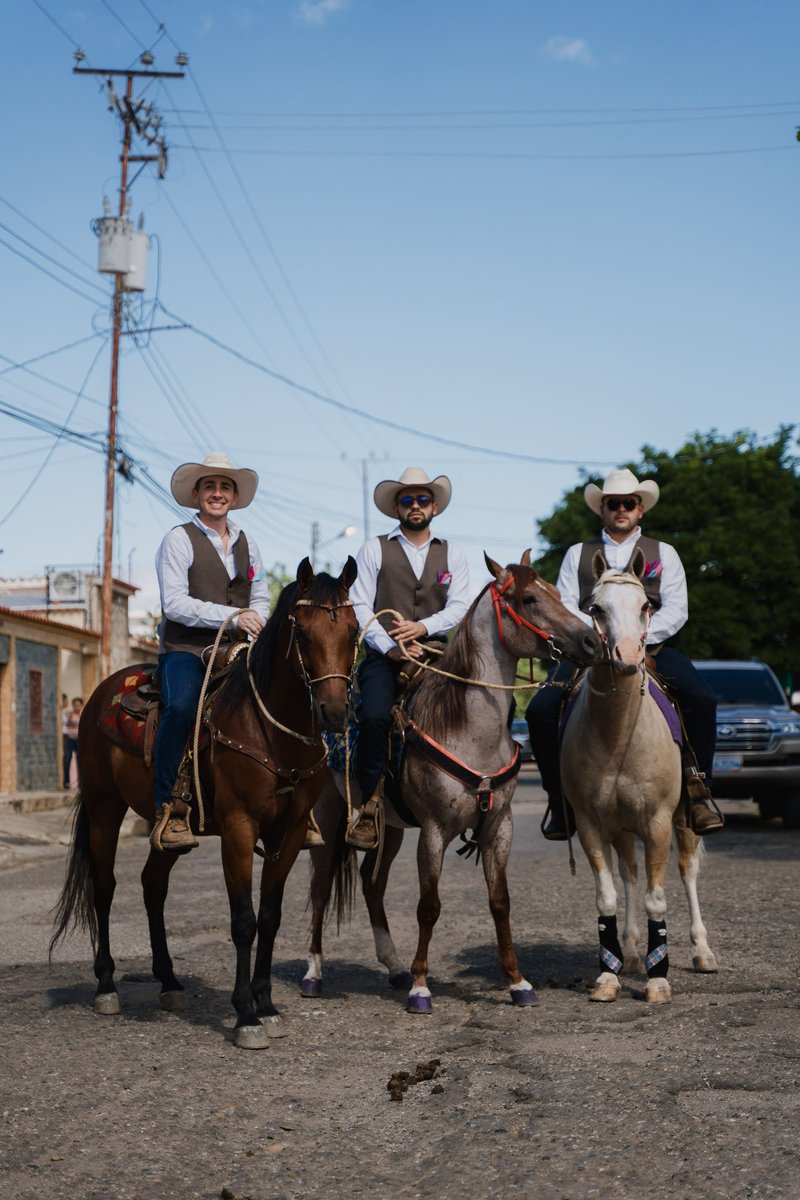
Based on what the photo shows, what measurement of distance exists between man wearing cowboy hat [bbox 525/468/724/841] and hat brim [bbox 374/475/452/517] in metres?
0.84

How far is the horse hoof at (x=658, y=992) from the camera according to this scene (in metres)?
6.91

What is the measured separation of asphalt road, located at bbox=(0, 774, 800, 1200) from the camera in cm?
422

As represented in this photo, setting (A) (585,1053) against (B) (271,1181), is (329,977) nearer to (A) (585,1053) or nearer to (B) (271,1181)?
(A) (585,1053)

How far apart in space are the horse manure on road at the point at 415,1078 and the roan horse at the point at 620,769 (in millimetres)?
1702

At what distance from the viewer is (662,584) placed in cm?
784

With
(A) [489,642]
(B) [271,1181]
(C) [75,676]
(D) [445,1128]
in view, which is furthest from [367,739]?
(C) [75,676]

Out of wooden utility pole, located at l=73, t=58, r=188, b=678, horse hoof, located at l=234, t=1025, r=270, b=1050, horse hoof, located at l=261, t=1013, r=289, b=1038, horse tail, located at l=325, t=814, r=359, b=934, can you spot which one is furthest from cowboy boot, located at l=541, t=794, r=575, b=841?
wooden utility pole, located at l=73, t=58, r=188, b=678

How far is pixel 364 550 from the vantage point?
800cm

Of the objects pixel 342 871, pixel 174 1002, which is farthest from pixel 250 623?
pixel 174 1002

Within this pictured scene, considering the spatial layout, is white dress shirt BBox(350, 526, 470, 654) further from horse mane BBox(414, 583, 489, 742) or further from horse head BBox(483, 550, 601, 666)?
horse head BBox(483, 550, 601, 666)

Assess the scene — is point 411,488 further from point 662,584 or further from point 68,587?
point 68,587

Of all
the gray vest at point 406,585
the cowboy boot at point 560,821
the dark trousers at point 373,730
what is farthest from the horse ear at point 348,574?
the cowboy boot at point 560,821

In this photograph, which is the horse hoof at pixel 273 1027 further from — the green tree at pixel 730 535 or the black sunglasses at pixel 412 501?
the green tree at pixel 730 535

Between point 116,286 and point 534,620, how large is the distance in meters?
26.7
